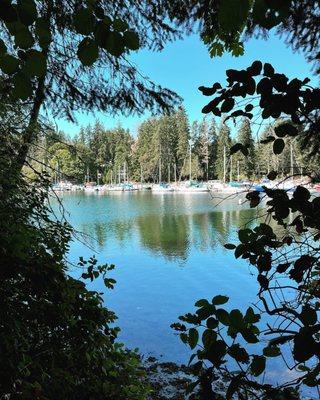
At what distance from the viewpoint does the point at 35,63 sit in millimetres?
735

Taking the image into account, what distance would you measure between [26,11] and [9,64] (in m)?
0.12

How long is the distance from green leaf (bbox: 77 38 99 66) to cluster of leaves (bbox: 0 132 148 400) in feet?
5.44

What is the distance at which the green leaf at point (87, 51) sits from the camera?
0.74m

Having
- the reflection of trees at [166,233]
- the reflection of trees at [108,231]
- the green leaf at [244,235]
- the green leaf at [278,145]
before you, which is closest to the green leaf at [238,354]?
the green leaf at [244,235]

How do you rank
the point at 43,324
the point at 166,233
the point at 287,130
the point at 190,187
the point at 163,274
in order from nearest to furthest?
the point at 287,130 → the point at 43,324 → the point at 163,274 → the point at 166,233 → the point at 190,187

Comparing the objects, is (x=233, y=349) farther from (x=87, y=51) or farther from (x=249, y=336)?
(x=87, y=51)

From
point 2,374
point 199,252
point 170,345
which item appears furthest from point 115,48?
point 199,252

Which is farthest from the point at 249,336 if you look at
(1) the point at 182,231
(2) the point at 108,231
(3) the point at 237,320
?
(2) the point at 108,231

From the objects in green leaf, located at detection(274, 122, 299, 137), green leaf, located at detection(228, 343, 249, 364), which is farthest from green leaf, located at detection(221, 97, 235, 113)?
green leaf, located at detection(228, 343, 249, 364)

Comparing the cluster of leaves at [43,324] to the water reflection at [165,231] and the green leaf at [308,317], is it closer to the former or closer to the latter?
the green leaf at [308,317]

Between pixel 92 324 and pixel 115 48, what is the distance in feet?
7.72

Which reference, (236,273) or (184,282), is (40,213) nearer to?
(184,282)

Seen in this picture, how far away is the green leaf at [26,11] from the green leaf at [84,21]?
0.08 metres

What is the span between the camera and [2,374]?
2016 mm
